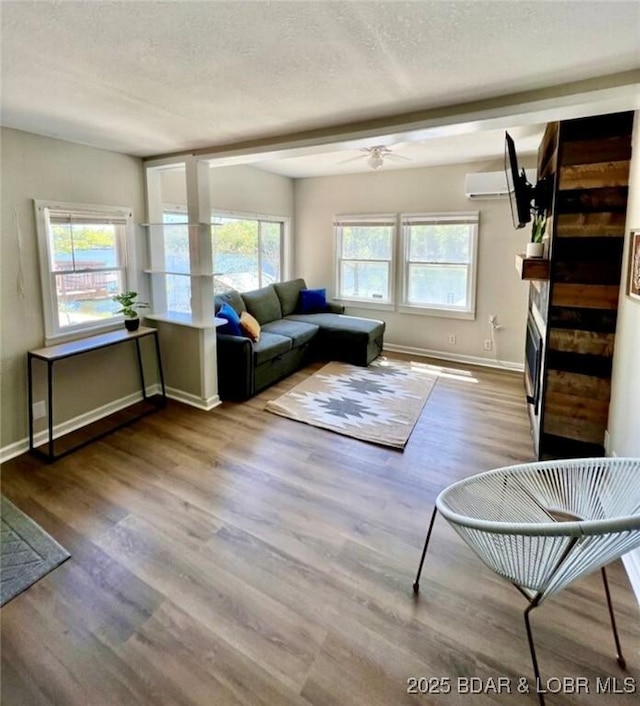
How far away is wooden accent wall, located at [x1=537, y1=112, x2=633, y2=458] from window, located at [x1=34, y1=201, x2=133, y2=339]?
348 centimetres

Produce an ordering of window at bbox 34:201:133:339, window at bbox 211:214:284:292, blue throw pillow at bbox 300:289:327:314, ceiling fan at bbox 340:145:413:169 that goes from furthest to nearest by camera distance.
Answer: blue throw pillow at bbox 300:289:327:314
window at bbox 211:214:284:292
ceiling fan at bbox 340:145:413:169
window at bbox 34:201:133:339

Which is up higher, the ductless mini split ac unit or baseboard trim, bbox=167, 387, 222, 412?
the ductless mini split ac unit

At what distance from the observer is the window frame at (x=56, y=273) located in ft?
9.86

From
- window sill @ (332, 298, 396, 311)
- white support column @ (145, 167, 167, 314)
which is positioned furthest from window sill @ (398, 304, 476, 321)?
white support column @ (145, 167, 167, 314)

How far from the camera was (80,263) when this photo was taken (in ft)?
10.9

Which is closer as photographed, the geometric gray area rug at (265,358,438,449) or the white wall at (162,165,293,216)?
the geometric gray area rug at (265,358,438,449)

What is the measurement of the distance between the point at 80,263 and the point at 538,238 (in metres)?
3.67

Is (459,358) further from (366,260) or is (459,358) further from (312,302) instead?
(312,302)

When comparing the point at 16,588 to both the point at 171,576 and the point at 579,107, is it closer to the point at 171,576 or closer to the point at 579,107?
the point at 171,576

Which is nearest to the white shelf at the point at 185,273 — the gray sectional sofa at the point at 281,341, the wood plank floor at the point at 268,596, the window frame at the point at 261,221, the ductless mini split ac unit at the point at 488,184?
the gray sectional sofa at the point at 281,341

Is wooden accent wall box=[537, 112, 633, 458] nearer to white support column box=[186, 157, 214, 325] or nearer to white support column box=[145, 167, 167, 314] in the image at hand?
white support column box=[186, 157, 214, 325]

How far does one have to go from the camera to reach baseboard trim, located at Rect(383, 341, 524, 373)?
16.5 feet

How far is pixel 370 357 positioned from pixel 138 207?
298cm

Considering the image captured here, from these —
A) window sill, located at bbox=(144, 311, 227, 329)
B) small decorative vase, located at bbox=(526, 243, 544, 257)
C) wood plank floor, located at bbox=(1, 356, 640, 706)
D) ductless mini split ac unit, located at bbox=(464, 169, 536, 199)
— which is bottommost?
wood plank floor, located at bbox=(1, 356, 640, 706)
